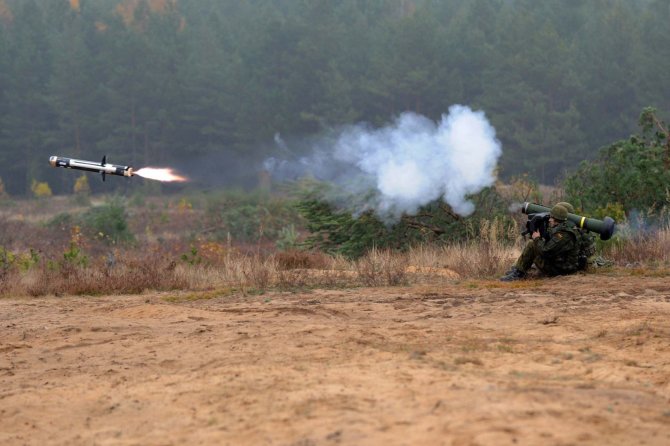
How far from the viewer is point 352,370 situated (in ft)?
29.0

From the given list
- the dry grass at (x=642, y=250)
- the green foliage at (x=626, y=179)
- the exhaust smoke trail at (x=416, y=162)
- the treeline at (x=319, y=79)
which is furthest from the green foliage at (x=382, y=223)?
the treeline at (x=319, y=79)

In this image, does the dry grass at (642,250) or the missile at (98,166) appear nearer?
the dry grass at (642,250)

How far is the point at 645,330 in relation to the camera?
1027 centimetres

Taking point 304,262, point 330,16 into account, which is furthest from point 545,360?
point 330,16

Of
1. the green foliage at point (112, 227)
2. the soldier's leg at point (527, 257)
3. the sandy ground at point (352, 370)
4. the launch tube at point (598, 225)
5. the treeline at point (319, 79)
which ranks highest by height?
the treeline at point (319, 79)

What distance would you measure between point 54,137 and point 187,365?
5017 cm

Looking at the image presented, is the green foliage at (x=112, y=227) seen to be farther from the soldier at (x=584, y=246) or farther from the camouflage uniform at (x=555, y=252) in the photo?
the soldier at (x=584, y=246)

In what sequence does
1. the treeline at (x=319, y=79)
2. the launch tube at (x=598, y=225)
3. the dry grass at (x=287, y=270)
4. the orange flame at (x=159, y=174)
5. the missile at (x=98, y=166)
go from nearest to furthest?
the launch tube at (x=598, y=225)
the dry grass at (x=287, y=270)
the missile at (x=98, y=166)
the orange flame at (x=159, y=174)
the treeline at (x=319, y=79)

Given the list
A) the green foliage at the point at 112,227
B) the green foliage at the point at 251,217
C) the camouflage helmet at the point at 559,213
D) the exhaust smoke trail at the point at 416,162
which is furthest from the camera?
the green foliage at the point at 251,217

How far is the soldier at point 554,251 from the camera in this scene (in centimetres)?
1445

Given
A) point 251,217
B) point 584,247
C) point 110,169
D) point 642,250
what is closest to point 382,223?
point 642,250

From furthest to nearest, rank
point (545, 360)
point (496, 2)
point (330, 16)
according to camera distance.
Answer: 1. point (496, 2)
2. point (330, 16)
3. point (545, 360)

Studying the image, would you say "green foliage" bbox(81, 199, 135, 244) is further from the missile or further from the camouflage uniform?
the camouflage uniform

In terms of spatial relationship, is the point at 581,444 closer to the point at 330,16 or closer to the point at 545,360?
the point at 545,360
